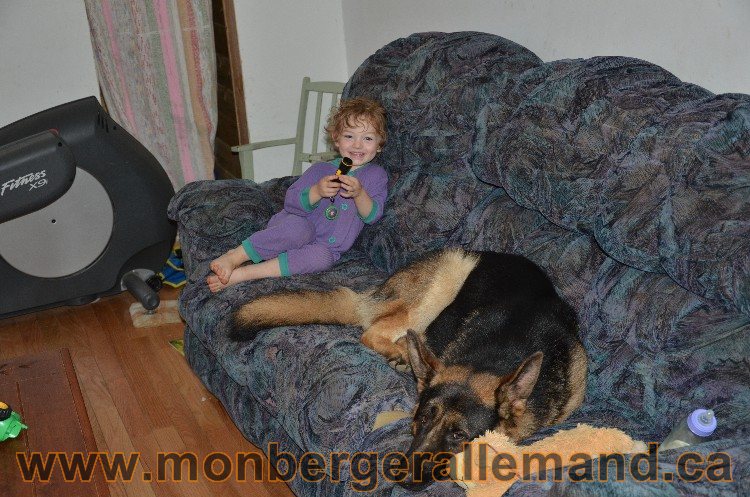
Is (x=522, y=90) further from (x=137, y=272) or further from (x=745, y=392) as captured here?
(x=137, y=272)

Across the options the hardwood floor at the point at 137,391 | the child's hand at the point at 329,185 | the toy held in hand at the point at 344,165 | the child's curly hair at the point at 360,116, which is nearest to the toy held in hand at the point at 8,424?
the hardwood floor at the point at 137,391

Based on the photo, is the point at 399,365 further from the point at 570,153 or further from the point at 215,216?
the point at 215,216

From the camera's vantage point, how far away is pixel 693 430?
157cm

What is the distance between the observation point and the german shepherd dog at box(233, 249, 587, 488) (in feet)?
5.59

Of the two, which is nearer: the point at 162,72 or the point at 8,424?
the point at 8,424

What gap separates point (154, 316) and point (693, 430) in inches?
102

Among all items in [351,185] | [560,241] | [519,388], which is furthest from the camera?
[351,185]

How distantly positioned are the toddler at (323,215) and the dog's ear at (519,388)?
1.15 m

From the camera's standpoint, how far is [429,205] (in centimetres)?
269

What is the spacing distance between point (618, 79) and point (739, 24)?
1.16ft

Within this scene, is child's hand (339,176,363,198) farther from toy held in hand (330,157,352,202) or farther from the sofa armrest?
the sofa armrest

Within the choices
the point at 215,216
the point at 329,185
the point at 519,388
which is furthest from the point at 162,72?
the point at 519,388

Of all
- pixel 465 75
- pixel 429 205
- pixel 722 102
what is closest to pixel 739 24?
pixel 722 102

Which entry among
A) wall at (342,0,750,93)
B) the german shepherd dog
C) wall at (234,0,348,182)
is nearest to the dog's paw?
the german shepherd dog
